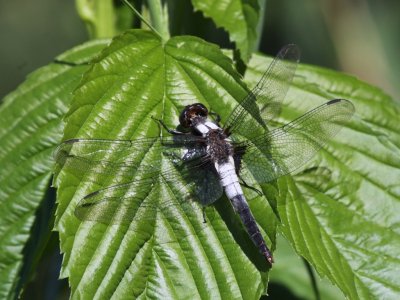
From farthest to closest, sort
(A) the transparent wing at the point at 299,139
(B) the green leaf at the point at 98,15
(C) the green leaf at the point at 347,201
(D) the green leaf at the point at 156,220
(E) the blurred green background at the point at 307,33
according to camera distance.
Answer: (E) the blurred green background at the point at 307,33, (B) the green leaf at the point at 98,15, (A) the transparent wing at the point at 299,139, (C) the green leaf at the point at 347,201, (D) the green leaf at the point at 156,220

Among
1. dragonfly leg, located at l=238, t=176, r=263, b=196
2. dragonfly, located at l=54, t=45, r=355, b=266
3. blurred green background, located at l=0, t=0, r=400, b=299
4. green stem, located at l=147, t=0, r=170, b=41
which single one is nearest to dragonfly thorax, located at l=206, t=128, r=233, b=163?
dragonfly, located at l=54, t=45, r=355, b=266

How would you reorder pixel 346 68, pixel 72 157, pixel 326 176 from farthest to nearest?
pixel 346 68, pixel 326 176, pixel 72 157

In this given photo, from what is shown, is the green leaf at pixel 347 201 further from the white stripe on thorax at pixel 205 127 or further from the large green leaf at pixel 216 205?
the white stripe on thorax at pixel 205 127

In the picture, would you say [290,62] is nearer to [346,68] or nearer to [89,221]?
[89,221]

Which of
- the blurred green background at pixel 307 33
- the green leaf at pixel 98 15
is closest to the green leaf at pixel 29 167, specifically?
the green leaf at pixel 98 15

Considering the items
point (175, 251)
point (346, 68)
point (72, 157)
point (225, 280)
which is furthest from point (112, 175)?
point (346, 68)

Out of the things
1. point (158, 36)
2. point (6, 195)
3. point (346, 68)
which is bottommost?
point (6, 195)
